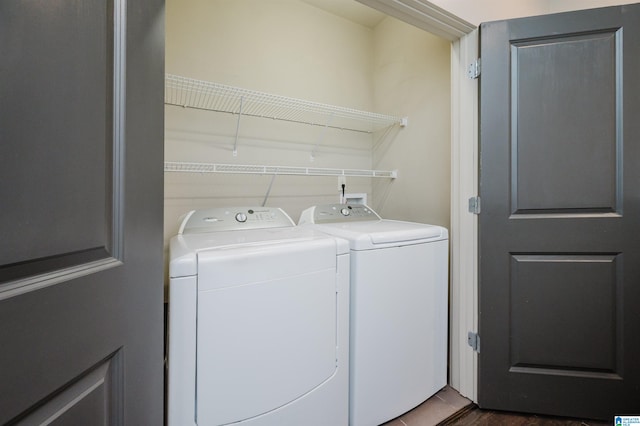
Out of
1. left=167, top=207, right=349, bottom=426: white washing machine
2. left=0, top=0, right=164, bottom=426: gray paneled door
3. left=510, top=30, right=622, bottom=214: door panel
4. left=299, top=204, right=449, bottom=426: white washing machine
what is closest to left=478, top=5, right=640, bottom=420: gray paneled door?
left=510, top=30, right=622, bottom=214: door panel

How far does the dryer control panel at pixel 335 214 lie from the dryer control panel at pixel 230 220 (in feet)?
0.63

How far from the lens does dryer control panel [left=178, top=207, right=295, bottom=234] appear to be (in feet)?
4.92

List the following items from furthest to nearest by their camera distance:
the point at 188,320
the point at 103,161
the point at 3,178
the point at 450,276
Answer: the point at 450,276 < the point at 188,320 < the point at 103,161 < the point at 3,178

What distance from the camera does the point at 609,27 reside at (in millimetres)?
1370

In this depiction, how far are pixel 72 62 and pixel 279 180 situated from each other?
170 cm

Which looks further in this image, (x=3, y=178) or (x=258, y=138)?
(x=258, y=138)

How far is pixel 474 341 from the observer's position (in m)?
1.60

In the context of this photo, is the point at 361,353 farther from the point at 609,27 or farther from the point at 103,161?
the point at 609,27

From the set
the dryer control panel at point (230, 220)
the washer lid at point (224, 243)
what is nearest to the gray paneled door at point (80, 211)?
the washer lid at point (224, 243)

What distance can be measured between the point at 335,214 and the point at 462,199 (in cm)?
82

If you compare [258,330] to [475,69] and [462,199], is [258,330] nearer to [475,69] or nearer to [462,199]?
[462,199]

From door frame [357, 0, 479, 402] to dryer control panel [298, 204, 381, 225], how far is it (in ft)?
2.08

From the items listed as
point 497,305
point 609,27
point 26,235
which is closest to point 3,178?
point 26,235

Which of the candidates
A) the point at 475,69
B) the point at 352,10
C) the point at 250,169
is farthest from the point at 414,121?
the point at 250,169
